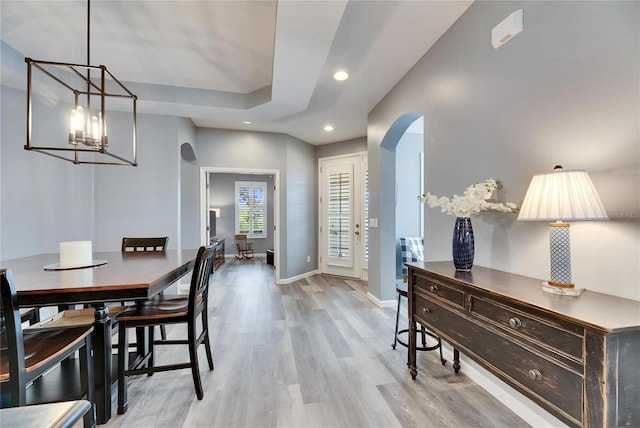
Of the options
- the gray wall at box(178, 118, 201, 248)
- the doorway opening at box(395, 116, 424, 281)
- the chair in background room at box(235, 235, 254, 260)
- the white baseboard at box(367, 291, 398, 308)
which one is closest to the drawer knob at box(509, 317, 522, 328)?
the white baseboard at box(367, 291, 398, 308)

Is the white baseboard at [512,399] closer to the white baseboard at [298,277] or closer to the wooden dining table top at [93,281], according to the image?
the wooden dining table top at [93,281]

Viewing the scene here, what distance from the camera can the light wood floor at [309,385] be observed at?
169cm

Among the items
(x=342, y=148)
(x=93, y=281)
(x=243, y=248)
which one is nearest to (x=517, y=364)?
(x=93, y=281)

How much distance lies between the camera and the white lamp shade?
3.68ft

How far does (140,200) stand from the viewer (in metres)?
3.98

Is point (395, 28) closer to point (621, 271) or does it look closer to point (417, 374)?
point (621, 271)

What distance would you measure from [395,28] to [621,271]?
84.2 inches

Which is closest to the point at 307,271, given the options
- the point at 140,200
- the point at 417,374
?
the point at 140,200

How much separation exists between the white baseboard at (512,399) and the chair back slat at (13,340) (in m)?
2.35

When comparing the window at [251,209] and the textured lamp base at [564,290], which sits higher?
→ the window at [251,209]

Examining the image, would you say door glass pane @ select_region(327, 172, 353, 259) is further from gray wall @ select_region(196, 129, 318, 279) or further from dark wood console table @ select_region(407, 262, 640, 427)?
dark wood console table @ select_region(407, 262, 640, 427)

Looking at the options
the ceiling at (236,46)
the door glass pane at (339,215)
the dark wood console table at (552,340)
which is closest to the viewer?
the dark wood console table at (552,340)

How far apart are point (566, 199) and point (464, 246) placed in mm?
643

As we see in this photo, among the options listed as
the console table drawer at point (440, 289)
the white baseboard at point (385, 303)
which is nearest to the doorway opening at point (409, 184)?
the white baseboard at point (385, 303)
